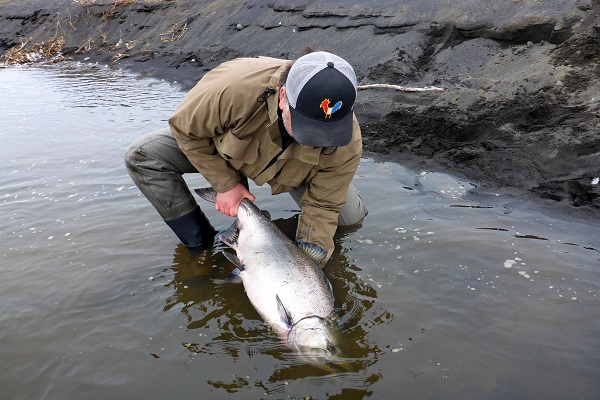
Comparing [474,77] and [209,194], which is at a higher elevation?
[474,77]

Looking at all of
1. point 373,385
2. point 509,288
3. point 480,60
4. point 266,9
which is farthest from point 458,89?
point 266,9

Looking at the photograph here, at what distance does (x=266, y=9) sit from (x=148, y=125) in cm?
737

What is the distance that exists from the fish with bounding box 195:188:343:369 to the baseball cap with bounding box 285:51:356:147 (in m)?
0.93

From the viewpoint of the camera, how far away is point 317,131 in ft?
11.0

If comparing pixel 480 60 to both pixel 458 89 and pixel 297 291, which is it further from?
pixel 297 291

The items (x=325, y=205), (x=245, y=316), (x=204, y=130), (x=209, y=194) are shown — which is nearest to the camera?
(x=245, y=316)

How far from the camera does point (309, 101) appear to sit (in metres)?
3.25

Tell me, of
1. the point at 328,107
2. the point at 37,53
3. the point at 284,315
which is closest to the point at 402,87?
the point at 328,107

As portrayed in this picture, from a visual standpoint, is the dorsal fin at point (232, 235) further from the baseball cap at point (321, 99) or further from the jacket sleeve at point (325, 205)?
the baseball cap at point (321, 99)

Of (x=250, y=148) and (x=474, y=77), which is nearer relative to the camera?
(x=250, y=148)

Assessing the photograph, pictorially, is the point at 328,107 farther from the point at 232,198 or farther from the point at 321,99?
the point at 232,198

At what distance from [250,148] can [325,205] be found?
744mm

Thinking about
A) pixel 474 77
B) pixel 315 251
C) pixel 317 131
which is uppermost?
pixel 317 131

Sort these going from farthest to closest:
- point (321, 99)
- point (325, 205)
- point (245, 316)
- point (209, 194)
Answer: point (209, 194), point (325, 205), point (245, 316), point (321, 99)
